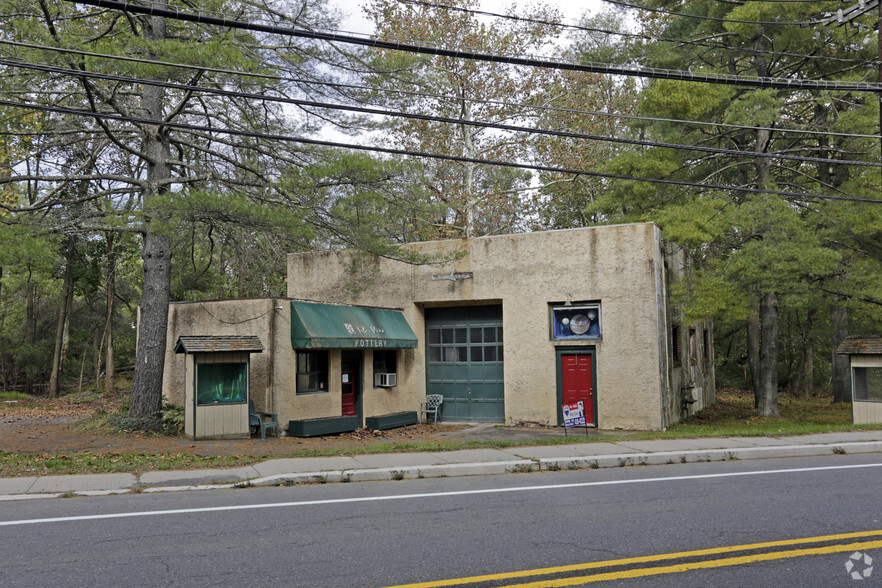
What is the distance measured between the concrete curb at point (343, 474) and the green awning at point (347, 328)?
622 centimetres

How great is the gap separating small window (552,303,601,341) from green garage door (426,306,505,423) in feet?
6.66

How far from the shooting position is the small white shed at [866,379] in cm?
1705

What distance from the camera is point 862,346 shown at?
1722cm

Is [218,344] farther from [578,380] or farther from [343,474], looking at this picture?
[578,380]

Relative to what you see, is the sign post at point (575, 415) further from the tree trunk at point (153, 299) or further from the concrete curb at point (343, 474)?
Result: the tree trunk at point (153, 299)

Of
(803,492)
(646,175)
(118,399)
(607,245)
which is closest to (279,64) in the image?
(607,245)

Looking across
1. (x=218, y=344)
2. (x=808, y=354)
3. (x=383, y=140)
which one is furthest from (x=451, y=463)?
(x=808, y=354)

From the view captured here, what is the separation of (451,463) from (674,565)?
5.69 metres

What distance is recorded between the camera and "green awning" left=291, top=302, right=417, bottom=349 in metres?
17.2

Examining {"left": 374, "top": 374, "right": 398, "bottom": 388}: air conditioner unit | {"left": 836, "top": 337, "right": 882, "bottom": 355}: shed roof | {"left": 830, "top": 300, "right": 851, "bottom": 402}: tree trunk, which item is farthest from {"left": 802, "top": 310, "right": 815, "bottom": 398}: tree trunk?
{"left": 374, "top": 374, "right": 398, "bottom": 388}: air conditioner unit

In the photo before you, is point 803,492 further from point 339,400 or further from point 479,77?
point 479,77

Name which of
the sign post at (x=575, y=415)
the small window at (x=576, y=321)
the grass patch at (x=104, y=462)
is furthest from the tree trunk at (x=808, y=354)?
the grass patch at (x=104, y=462)

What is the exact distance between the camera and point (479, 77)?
30.2 metres

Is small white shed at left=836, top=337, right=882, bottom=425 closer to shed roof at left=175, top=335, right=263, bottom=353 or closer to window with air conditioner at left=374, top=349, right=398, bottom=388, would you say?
window with air conditioner at left=374, top=349, right=398, bottom=388
